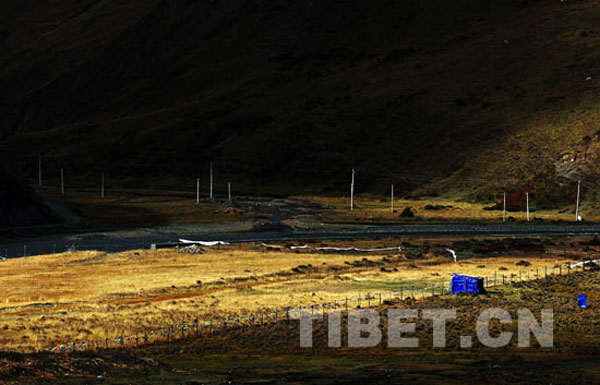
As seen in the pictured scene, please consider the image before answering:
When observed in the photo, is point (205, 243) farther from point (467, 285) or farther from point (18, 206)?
point (467, 285)

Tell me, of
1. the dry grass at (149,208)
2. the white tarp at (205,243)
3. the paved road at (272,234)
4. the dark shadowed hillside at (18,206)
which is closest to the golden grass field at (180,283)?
the white tarp at (205,243)

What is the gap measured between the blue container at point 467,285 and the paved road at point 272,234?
38398 mm

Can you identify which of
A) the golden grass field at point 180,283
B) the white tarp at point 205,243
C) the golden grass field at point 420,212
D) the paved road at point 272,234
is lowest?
the golden grass field at point 180,283

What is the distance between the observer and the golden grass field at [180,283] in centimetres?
5825

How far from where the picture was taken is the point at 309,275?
3127 inches

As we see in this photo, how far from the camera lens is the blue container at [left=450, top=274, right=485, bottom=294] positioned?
218ft

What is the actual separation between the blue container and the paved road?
38.4 metres

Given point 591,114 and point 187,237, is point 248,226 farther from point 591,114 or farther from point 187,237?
point 591,114

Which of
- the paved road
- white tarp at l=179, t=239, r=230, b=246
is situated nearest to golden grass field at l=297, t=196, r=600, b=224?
the paved road

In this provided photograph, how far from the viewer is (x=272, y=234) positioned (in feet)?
370

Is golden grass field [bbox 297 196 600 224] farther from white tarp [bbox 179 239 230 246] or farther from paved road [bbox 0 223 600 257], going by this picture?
white tarp [bbox 179 239 230 246]

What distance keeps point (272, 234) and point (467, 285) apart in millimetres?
47753

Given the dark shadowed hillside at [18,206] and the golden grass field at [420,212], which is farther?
the golden grass field at [420,212]

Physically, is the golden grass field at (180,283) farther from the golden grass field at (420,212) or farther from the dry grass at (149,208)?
the dry grass at (149,208)
